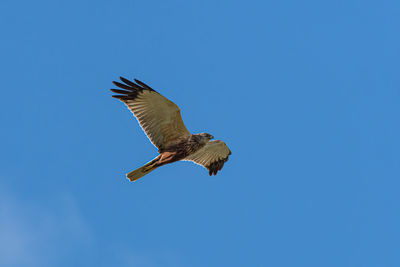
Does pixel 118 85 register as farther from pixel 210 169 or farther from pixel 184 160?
pixel 210 169

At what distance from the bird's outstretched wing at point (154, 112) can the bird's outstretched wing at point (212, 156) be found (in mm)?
1308

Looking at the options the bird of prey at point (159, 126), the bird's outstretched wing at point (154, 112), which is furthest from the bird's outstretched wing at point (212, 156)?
the bird's outstretched wing at point (154, 112)

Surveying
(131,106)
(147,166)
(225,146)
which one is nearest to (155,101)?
(131,106)

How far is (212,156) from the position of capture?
59.0 ft

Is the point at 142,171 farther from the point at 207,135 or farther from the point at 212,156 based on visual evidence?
the point at 212,156

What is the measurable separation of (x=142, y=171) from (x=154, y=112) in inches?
70.5

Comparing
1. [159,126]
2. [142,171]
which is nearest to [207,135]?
[159,126]

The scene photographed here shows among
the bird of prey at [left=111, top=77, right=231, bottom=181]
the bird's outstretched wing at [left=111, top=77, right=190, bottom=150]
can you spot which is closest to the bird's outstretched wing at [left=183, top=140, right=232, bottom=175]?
the bird of prey at [left=111, top=77, right=231, bottom=181]

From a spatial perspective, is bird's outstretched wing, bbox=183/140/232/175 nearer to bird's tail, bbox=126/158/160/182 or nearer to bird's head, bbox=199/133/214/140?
bird's head, bbox=199/133/214/140

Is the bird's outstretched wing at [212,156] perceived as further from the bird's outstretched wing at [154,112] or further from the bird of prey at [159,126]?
the bird's outstretched wing at [154,112]

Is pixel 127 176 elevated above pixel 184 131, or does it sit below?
below

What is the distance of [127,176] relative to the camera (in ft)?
50.3

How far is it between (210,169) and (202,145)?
6.30ft

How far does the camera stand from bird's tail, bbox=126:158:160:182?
15.4 meters
